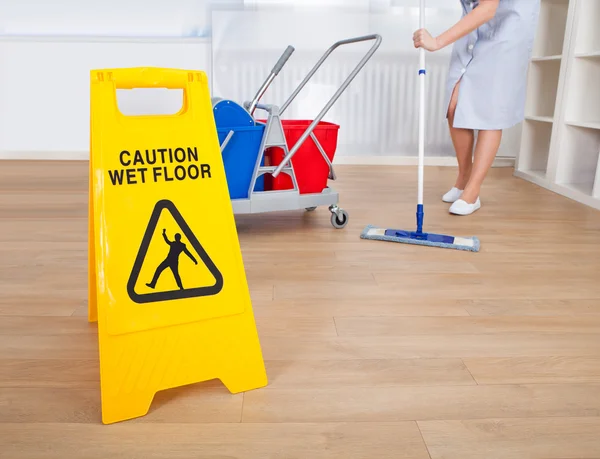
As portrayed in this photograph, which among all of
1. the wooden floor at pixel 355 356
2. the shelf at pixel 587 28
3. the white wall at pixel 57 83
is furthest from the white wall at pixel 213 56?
the wooden floor at pixel 355 356

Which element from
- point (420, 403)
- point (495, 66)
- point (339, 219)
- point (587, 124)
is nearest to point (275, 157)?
point (339, 219)

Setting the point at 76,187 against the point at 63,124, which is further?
the point at 63,124

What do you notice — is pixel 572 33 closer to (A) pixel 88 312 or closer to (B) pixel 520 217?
(B) pixel 520 217

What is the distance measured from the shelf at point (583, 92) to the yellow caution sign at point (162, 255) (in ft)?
7.69

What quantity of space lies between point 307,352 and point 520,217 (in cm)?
151

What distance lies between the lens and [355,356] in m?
1.11

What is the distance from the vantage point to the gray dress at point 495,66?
213 cm

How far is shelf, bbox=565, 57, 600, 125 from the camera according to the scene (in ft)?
8.99

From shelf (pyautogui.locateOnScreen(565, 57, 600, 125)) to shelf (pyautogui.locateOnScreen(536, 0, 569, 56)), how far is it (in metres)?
0.51

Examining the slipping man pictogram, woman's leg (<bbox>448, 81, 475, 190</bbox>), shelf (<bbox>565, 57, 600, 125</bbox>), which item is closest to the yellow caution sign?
the slipping man pictogram

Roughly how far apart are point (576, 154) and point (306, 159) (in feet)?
5.36

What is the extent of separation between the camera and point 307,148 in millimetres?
1960

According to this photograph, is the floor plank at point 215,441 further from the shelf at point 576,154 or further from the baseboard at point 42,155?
the baseboard at point 42,155

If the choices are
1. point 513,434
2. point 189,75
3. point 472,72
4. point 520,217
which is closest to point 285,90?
point 472,72
